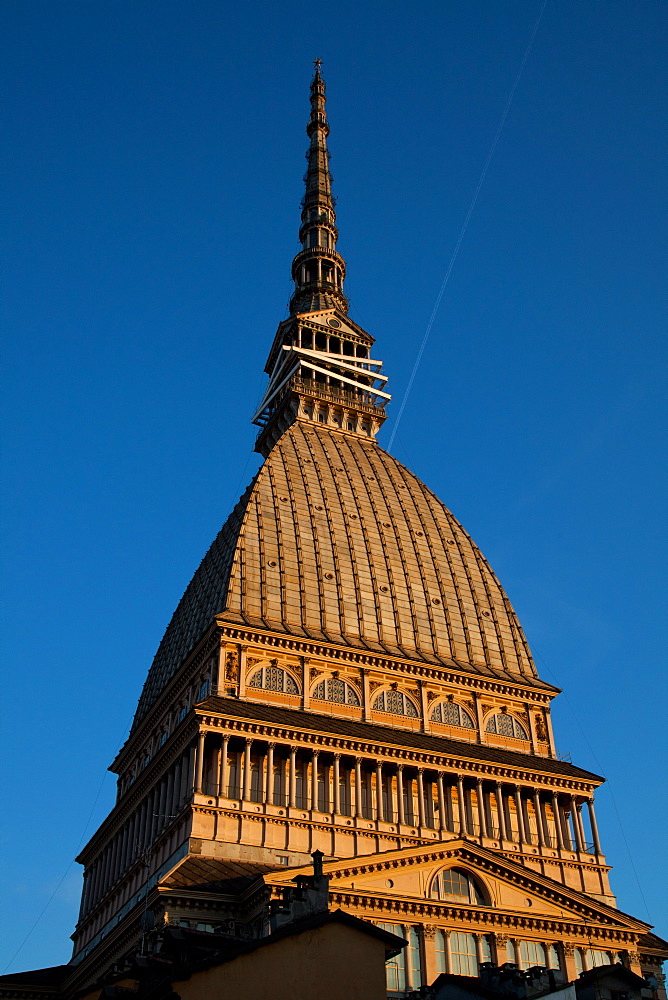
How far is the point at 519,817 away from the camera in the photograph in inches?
2569

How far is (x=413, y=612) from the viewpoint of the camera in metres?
74.6

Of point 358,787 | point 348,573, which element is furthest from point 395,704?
point 348,573

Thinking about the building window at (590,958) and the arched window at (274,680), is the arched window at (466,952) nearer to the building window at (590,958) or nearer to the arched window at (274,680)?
the building window at (590,958)

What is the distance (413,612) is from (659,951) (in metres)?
25.2

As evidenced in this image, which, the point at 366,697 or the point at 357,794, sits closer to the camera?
the point at 357,794

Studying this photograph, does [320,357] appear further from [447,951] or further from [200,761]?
[447,951]

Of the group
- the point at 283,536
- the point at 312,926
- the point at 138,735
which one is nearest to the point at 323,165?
the point at 283,536

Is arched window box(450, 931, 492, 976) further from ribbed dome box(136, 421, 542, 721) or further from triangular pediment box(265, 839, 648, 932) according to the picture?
ribbed dome box(136, 421, 542, 721)

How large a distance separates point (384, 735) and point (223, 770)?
10308 mm

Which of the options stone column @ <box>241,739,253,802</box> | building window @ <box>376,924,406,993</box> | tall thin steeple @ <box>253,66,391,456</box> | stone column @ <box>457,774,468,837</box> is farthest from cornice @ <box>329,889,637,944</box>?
tall thin steeple @ <box>253,66,391,456</box>

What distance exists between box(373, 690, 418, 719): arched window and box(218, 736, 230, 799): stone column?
11801 millimetres

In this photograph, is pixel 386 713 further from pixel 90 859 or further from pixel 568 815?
pixel 90 859

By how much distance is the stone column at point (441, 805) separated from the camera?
6219 cm

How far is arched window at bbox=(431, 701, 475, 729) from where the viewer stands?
227 ft
